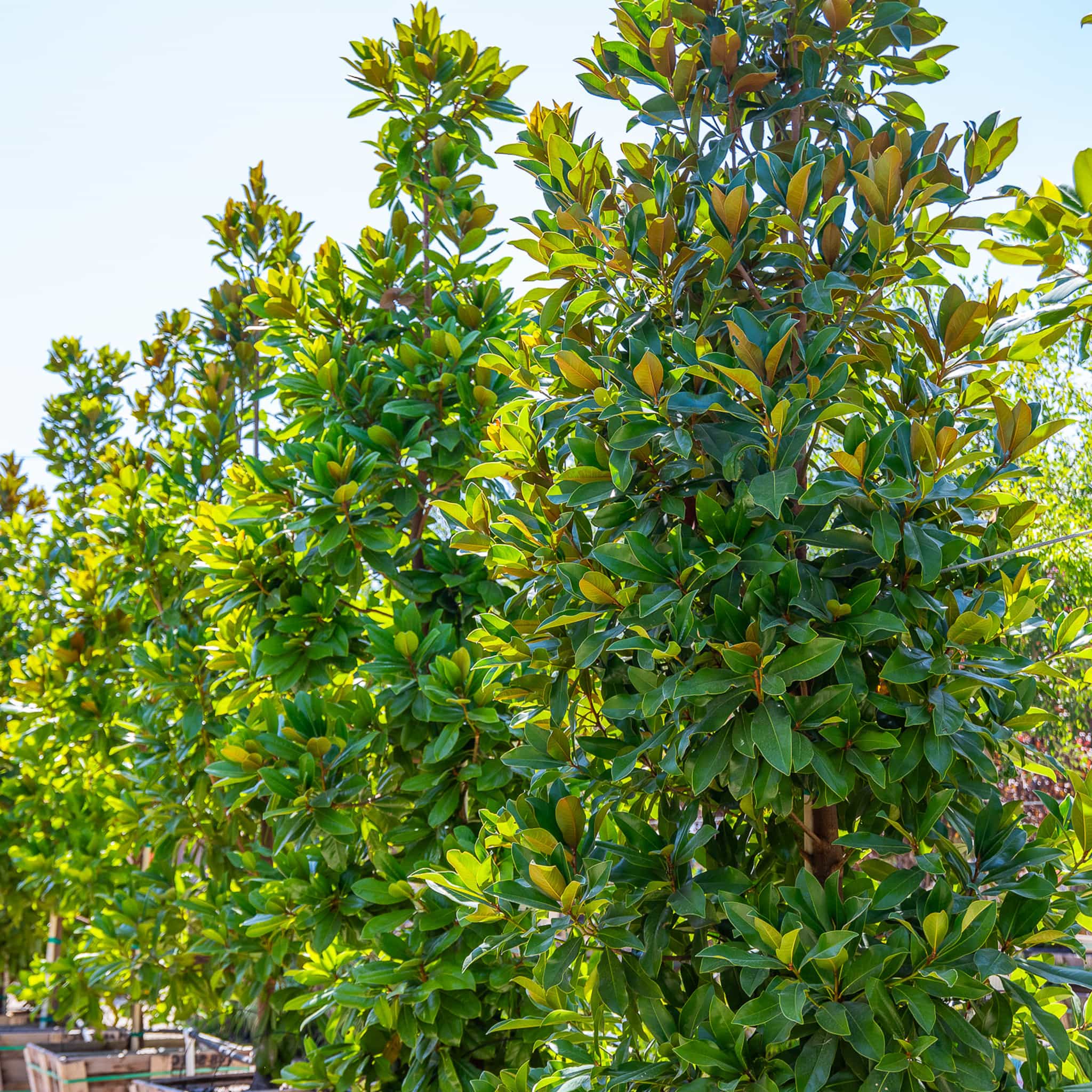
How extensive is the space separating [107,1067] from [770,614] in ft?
16.9

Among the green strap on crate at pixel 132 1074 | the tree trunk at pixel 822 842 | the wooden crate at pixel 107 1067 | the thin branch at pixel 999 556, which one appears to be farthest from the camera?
the wooden crate at pixel 107 1067

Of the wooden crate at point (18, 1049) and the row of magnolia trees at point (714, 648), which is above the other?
the row of magnolia trees at point (714, 648)

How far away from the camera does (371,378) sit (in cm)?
323

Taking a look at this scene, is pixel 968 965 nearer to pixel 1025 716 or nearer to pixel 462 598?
pixel 1025 716

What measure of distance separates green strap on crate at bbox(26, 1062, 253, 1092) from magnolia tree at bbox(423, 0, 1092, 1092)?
10.7 feet

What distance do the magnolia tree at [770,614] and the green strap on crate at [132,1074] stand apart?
3.25 m

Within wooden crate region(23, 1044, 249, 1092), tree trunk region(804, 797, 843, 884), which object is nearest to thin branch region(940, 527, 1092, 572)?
tree trunk region(804, 797, 843, 884)

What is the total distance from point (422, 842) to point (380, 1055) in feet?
1.94

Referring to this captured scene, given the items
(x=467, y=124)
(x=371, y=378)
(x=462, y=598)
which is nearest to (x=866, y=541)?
(x=462, y=598)

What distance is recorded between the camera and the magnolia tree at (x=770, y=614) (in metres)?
1.54

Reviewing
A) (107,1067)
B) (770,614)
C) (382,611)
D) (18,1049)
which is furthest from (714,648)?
(18,1049)

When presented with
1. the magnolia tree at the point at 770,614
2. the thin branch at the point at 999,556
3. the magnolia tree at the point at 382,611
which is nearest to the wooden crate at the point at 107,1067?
the magnolia tree at the point at 382,611

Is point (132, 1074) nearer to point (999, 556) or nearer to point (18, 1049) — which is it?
point (18, 1049)

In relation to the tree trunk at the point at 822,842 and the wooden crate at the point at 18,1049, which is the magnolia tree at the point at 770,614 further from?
the wooden crate at the point at 18,1049
